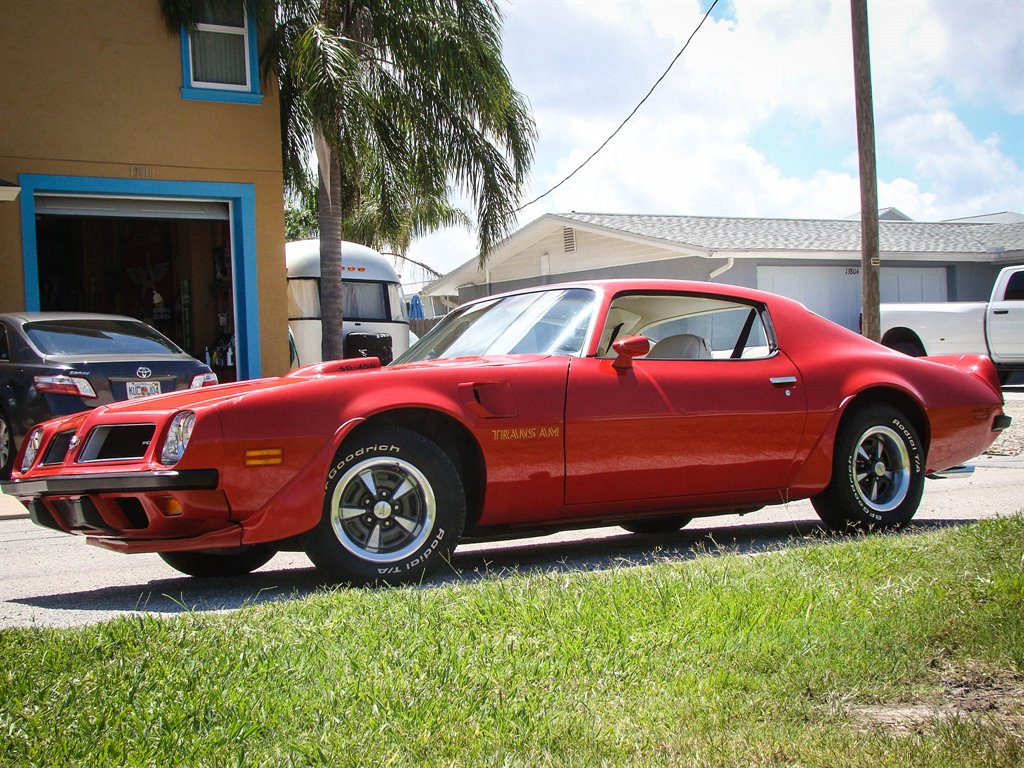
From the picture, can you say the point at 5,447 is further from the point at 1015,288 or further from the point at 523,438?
the point at 1015,288

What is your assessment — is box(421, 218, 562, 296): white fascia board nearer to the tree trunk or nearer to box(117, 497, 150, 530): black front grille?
the tree trunk

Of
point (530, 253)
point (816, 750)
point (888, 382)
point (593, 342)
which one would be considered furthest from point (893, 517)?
point (530, 253)

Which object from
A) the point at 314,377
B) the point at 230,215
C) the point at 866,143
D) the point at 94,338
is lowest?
the point at 314,377

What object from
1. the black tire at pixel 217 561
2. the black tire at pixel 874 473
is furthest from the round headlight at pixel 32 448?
the black tire at pixel 874 473

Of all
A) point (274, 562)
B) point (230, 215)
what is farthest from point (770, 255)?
point (274, 562)

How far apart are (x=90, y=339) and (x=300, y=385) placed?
6513mm

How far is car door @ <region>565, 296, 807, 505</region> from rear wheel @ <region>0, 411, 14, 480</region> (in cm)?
647

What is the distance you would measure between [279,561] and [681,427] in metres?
2.40

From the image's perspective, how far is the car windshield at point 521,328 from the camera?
225 inches

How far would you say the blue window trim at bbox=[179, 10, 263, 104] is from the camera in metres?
15.5

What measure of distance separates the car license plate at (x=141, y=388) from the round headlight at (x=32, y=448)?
444cm

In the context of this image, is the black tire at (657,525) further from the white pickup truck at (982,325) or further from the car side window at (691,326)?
the white pickup truck at (982,325)

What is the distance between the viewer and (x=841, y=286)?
1037 inches

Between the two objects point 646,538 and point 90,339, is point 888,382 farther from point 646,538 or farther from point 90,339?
point 90,339
